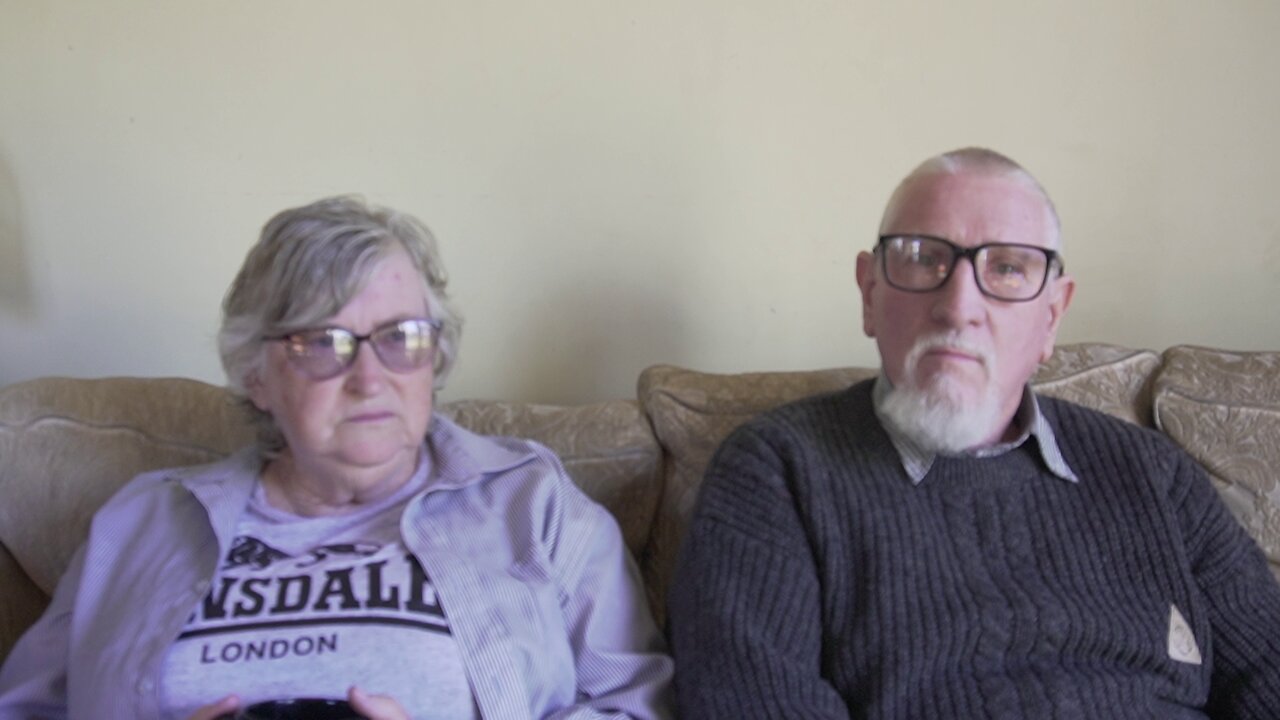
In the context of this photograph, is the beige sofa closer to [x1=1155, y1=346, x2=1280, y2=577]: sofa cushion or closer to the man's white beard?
[x1=1155, y1=346, x2=1280, y2=577]: sofa cushion

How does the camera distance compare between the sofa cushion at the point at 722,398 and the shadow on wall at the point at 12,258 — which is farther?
the shadow on wall at the point at 12,258

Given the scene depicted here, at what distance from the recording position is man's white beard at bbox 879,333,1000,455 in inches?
50.0

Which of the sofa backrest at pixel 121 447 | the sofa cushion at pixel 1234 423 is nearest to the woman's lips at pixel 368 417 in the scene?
the sofa backrest at pixel 121 447

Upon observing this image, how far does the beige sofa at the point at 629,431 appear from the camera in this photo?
4.85 ft

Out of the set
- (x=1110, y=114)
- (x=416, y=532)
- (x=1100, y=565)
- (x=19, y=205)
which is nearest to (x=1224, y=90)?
(x=1110, y=114)

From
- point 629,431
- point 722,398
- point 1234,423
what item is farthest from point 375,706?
point 1234,423

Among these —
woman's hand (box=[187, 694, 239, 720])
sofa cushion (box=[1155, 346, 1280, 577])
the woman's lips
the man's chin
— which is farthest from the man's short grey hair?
woman's hand (box=[187, 694, 239, 720])

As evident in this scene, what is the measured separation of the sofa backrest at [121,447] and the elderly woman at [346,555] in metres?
0.17

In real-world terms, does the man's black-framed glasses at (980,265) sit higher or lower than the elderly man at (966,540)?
higher

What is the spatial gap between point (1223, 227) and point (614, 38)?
55.9 inches

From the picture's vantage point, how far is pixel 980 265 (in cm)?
129

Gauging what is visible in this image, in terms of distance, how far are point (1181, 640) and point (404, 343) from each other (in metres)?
1.16

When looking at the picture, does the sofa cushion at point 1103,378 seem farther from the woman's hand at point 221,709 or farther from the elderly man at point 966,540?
the woman's hand at point 221,709

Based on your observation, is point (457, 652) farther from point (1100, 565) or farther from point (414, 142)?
point (414, 142)
